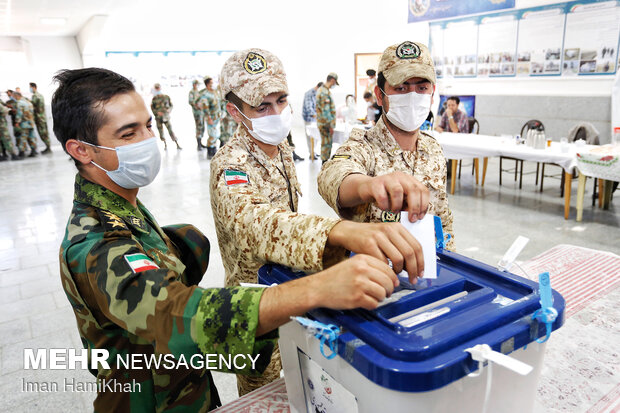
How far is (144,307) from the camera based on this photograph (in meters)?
0.62

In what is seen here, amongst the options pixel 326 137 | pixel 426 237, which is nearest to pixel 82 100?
pixel 426 237

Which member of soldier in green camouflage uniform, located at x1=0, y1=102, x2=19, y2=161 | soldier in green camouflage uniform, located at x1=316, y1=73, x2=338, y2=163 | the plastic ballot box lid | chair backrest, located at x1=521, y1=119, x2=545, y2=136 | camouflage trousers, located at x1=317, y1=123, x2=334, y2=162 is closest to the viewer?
the plastic ballot box lid

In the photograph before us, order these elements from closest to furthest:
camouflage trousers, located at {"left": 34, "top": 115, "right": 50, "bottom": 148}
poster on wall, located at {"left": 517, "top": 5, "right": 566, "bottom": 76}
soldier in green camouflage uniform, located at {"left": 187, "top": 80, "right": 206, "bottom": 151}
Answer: poster on wall, located at {"left": 517, "top": 5, "right": 566, "bottom": 76}
soldier in green camouflage uniform, located at {"left": 187, "top": 80, "right": 206, "bottom": 151}
camouflage trousers, located at {"left": 34, "top": 115, "right": 50, "bottom": 148}

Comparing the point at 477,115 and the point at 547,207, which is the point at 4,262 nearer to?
the point at 547,207

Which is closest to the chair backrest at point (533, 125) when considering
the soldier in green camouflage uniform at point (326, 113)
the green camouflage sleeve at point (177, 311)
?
the soldier in green camouflage uniform at point (326, 113)

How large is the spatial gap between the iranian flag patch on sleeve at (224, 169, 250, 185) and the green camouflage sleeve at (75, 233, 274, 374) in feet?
1.37

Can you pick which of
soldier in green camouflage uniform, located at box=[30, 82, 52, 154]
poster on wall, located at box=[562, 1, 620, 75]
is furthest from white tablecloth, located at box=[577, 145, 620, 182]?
soldier in green camouflage uniform, located at box=[30, 82, 52, 154]

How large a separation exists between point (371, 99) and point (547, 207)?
3680mm

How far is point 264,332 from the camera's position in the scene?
0.61 m

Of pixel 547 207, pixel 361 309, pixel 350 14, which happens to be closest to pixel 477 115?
pixel 547 207

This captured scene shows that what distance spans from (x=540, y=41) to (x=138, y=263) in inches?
308

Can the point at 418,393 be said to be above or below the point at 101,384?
above

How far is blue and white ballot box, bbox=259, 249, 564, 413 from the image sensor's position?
0.51 meters

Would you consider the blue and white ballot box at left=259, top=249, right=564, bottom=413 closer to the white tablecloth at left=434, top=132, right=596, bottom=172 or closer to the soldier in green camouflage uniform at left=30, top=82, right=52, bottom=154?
the white tablecloth at left=434, top=132, right=596, bottom=172
